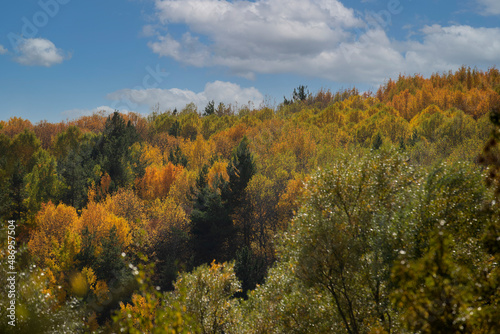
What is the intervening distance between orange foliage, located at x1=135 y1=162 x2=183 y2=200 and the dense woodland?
39 cm

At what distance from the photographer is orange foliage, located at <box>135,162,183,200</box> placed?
71.6 meters

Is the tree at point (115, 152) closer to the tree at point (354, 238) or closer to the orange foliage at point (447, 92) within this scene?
the tree at point (354, 238)

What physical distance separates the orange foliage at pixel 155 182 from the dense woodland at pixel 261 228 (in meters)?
0.39

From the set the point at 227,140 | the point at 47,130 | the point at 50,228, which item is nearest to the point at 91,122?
the point at 47,130

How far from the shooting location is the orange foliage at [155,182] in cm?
7162

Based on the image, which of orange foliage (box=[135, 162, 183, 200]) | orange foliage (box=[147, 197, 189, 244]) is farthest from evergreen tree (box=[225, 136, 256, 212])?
orange foliage (box=[135, 162, 183, 200])

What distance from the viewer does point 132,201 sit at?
204 ft

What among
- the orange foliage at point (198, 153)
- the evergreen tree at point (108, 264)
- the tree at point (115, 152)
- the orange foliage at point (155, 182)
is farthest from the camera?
the orange foliage at point (198, 153)

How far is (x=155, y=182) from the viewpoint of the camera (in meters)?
73.0

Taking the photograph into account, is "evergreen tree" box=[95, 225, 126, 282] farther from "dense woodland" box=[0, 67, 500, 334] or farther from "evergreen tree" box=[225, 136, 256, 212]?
"evergreen tree" box=[225, 136, 256, 212]

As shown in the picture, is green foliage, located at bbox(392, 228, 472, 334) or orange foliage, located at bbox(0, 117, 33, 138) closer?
green foliage, located at bbox(392, 228, 472, 334)

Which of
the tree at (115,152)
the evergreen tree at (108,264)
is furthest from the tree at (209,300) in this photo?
the tree at (115,152)

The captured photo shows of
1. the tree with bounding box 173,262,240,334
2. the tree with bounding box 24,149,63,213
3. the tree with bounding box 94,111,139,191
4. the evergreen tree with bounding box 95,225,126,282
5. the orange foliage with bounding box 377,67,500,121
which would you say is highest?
the orange foliage with bounding box 377,67,500,121

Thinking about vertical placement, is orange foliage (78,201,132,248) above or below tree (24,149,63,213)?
below
